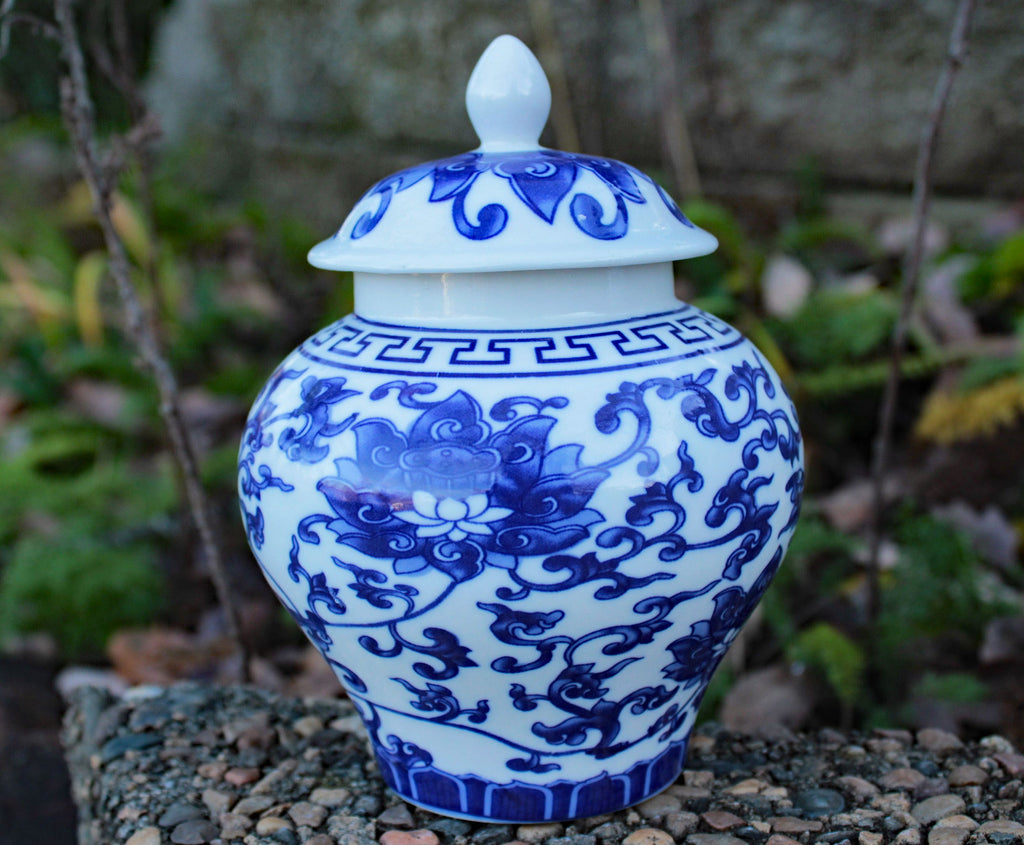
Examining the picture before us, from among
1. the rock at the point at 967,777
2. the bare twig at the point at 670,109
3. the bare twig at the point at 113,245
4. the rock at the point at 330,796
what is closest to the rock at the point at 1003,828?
the rock at the point at 967,777

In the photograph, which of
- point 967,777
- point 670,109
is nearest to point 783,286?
point 670,109

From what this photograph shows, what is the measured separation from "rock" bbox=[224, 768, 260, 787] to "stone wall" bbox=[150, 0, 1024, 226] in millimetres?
2428

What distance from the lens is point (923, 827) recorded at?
1.58 metres

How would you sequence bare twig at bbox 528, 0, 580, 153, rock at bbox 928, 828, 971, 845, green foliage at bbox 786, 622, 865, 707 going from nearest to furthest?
rock at bbox 928, 828, 971, 845 < green foliage at bbox 786, 622, 865, 707 < bare twig at bbox 528, 0, 580, 153

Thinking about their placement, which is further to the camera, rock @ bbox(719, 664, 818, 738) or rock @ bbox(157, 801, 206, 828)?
rock @ bbox(719, 664, 818, 738)

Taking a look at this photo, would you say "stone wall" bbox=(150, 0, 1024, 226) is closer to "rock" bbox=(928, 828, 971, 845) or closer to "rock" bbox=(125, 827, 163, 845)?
"rock" bbox=(928, 828, 971, 845)

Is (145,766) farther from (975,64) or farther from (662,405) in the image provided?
(975,64)

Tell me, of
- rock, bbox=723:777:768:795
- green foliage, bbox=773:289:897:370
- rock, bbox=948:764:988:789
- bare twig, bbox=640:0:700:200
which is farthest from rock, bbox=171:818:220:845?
bare twig, bbox=640:0:700:200

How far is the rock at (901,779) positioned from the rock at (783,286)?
1.87m

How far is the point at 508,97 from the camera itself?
1.53 m

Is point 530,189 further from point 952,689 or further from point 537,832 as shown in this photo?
point 952,689

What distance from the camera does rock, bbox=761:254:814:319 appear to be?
3.42 m

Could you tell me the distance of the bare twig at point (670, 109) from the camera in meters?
3.42

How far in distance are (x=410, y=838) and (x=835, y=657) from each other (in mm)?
934
